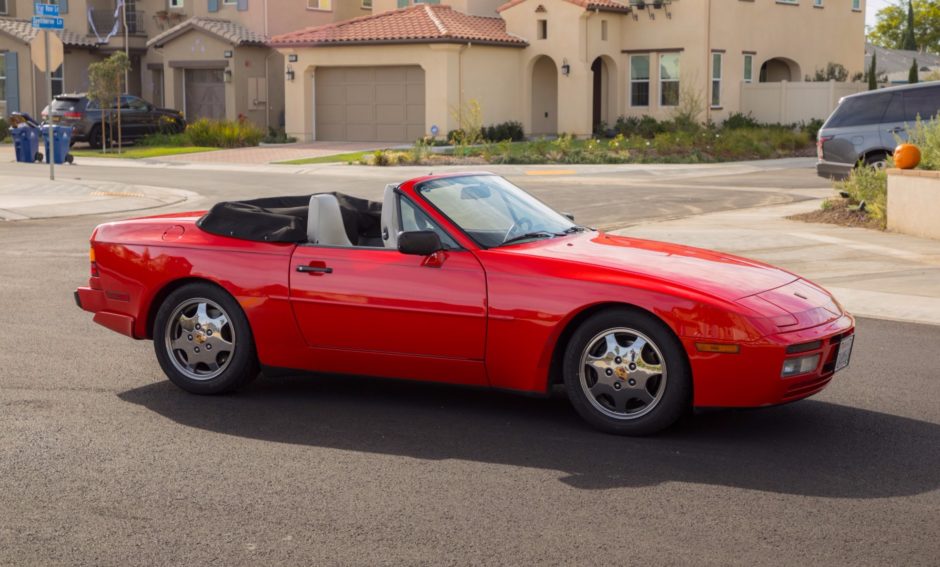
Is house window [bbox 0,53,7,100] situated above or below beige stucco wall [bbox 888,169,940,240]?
above

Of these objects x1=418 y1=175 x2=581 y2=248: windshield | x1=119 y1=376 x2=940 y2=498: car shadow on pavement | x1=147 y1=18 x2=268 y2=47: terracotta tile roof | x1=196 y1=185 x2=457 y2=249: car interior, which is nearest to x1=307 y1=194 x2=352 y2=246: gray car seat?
x1=196 y1=185 x2=457 y2=249: car interior

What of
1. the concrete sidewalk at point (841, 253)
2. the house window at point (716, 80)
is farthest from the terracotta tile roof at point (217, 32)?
the concrete sidewalk at point (841, 253)

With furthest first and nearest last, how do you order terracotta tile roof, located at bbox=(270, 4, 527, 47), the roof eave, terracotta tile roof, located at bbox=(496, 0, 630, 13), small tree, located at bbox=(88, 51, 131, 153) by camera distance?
terracotta tile roof, located at bbox=(496, 0, 630, 13) < terracotta tile roof, located at bbox=(270, 4, 527, 47) < the roof eave < small tree, located at bbox=(88, 51, 131, 153)

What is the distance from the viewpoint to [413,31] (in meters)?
39.9

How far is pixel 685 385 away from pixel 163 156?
32534 millimetres

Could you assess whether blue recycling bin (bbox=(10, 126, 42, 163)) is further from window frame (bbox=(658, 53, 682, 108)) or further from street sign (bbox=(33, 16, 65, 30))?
window frame (bbox=(658, 53, 682, 108))

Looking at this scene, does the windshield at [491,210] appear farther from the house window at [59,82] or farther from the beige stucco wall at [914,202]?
the house window at [59,82]

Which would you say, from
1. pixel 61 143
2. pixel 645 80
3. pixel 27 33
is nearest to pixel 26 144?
pixel 61 143

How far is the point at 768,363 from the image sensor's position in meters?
6.31

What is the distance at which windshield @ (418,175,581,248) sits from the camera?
23.7ft

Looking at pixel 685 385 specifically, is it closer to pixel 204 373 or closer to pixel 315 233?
pixel 315 233

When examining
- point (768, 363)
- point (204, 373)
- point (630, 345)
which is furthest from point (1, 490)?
point (768, 363)

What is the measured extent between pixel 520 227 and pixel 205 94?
4172 cm

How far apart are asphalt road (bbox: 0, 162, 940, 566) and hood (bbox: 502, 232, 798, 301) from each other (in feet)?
2.68
